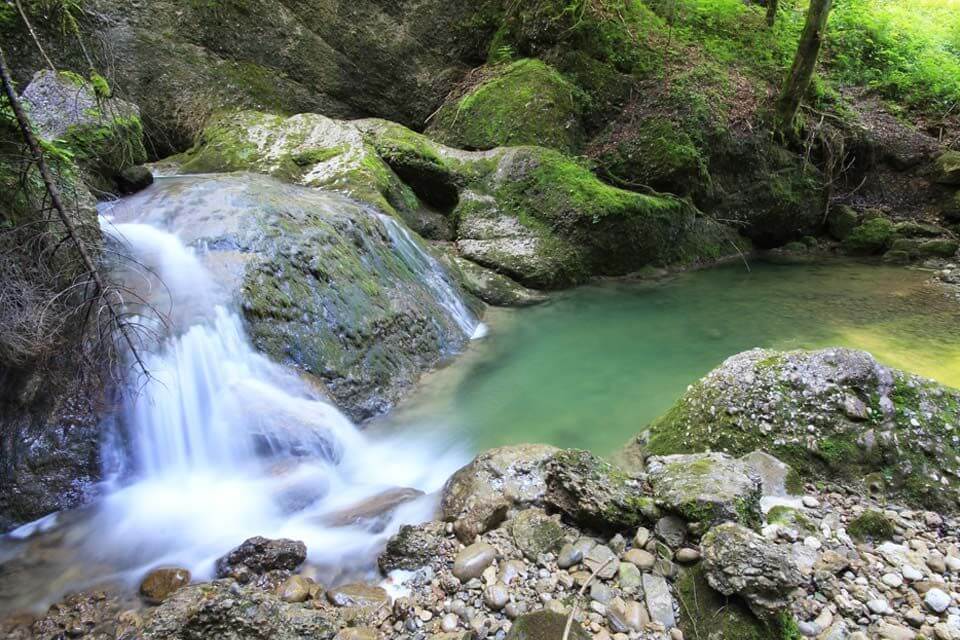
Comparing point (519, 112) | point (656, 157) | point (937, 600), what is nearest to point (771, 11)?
point (656, 157)

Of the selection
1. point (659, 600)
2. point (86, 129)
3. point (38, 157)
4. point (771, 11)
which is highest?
point (771, 11)

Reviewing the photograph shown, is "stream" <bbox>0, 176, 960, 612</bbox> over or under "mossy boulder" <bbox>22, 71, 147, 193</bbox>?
under

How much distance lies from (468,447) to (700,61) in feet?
33.6

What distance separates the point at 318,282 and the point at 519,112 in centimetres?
594

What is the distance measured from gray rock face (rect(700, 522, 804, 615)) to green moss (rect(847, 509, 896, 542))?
2.45ft

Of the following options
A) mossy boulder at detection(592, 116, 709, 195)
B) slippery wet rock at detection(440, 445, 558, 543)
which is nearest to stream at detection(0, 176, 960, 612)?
slippery wet rock at detection(440, 445, 558, 543)

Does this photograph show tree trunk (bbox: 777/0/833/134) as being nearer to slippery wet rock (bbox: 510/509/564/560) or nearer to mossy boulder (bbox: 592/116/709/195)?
mossy boulder (bbox: 592/116/709/195)

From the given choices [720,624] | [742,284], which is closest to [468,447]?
[720,624]

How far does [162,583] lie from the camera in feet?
9.38

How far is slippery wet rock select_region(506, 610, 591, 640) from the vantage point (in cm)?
214

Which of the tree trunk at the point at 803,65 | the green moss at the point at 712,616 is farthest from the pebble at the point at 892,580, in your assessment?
the tree trunk at the point at 803,65

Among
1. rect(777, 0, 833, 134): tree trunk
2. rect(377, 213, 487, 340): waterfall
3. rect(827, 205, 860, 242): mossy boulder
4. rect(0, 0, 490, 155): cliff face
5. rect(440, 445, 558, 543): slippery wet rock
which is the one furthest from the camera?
rect(827, 205, 860, 242): mossy boulder

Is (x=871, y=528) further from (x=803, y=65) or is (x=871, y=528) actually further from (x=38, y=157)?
(x=803, y=65)

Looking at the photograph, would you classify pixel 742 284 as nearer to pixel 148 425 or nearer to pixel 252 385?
pixel 252 385
